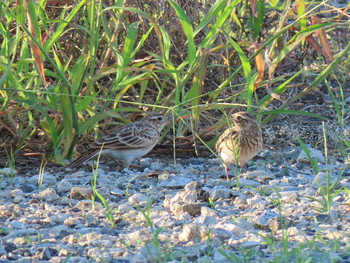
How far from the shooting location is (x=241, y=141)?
6070 mm

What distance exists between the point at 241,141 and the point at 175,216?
1518mm

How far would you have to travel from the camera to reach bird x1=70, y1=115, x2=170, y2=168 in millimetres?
6492

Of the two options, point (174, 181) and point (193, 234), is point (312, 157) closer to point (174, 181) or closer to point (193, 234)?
point (174, 181)

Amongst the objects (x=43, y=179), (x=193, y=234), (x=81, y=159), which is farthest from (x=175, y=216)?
(x=81, y=159)

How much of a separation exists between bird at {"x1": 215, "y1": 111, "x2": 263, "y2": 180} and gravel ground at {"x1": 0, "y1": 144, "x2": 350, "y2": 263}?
6.0 inches

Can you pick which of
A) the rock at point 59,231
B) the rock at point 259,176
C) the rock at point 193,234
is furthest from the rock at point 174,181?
the rock at point 193,234

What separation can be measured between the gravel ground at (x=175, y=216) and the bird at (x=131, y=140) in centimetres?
22

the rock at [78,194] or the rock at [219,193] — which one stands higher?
the rock at [219,193]

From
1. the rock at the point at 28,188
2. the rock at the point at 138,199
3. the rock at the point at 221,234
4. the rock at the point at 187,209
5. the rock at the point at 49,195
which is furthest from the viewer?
the rock at the point at 28,188

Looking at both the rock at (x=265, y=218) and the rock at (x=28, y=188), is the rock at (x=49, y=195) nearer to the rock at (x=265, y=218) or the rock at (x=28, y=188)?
the rock at (x=28, y=188)

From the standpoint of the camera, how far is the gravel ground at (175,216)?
3859mm

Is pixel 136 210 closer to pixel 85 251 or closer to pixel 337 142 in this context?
pixel 85 251

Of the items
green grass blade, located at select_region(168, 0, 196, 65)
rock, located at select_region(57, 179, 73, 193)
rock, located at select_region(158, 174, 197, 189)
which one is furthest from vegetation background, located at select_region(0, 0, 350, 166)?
rock, located at select_region(57, 179, 73, 193)

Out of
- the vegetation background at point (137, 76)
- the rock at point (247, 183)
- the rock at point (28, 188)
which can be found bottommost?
the rock at point (28, 188)
